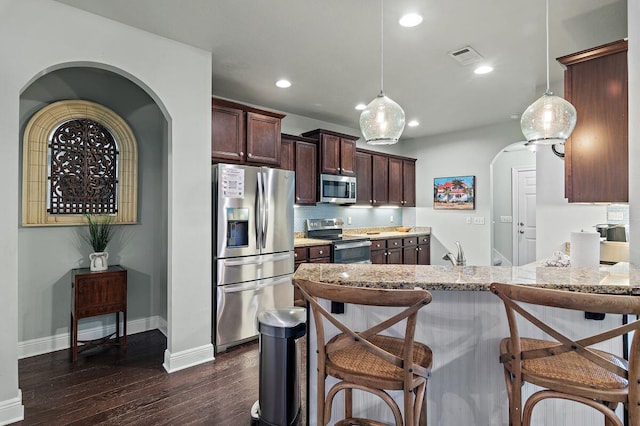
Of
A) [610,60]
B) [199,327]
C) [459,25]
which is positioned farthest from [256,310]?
[610,60]

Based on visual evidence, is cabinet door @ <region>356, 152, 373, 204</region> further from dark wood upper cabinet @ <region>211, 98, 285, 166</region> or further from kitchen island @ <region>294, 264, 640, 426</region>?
kitchen island @ <region>294, 264, 640, 426</region>

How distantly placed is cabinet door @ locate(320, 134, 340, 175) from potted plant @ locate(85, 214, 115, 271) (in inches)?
107

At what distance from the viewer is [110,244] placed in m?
3.53

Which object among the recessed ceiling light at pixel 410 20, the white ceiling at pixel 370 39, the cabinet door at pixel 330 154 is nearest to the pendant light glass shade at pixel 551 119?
the white ceiling at pixel 370 39

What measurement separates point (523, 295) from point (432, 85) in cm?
322

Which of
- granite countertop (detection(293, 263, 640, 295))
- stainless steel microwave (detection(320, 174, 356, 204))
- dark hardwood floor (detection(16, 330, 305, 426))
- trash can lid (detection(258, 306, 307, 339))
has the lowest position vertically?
dark hardwood floor (detection(16, 330, 305, 426))

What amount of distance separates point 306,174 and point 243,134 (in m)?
1.32

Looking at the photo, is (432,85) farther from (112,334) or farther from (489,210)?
(112,334)

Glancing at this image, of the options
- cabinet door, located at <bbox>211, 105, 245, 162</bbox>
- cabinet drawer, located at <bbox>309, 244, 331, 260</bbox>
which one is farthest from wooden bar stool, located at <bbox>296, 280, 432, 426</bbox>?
cabinet drawer, located at <bbox>309, 244, 331, 260</bbox>

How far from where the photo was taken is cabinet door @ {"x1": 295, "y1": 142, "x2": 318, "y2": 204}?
4.66m

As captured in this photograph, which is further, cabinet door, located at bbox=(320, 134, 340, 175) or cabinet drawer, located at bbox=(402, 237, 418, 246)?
cabinet drawer, located at bbox=(402, 237, 418, 246)

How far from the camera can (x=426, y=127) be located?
577cm

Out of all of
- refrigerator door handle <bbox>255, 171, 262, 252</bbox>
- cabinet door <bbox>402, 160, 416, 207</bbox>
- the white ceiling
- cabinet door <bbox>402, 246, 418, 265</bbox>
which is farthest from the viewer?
cabinet door <bbox>402, 160, 416, 207</bbox>

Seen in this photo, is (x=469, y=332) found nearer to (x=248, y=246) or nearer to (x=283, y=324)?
(x=283, y=324)
